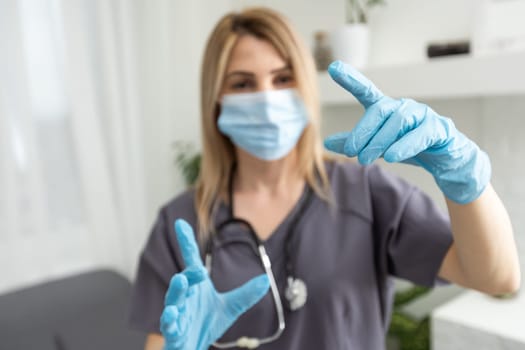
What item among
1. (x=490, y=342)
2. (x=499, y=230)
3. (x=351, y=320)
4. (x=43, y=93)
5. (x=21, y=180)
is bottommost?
(x=490, y=342)

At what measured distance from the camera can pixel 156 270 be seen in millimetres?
981

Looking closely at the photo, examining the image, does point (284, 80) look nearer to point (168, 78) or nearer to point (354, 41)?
point (354, 41)

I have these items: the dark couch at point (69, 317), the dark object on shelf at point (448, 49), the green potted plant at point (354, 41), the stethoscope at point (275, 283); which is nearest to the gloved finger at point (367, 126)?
the stethoscope at point (275, 283)

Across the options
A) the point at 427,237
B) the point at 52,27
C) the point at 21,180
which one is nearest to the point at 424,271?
the point at 427,237

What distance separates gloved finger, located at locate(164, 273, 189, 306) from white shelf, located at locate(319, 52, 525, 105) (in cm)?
106

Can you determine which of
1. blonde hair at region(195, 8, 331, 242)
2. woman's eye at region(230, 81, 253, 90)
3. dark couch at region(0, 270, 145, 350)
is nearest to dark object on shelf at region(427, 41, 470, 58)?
blonde hair at region(195, 8, 331, 242)

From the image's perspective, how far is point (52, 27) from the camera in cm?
178

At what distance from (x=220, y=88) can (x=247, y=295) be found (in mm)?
464

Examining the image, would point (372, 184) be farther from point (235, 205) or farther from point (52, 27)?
point (52, 27)

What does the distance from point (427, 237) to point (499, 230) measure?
0.17 meters

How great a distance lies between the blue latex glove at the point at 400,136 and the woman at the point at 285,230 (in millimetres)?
96

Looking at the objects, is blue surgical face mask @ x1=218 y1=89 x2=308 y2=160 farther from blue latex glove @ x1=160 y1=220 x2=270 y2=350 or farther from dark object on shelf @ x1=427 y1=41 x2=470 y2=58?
dark object on shelf @ x1=427 y1=41 x2=470 y2=58

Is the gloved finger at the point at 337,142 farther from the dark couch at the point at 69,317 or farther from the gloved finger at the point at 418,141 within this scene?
the dark couch at the point at 69,317

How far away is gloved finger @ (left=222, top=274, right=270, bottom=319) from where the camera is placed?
709 mm
